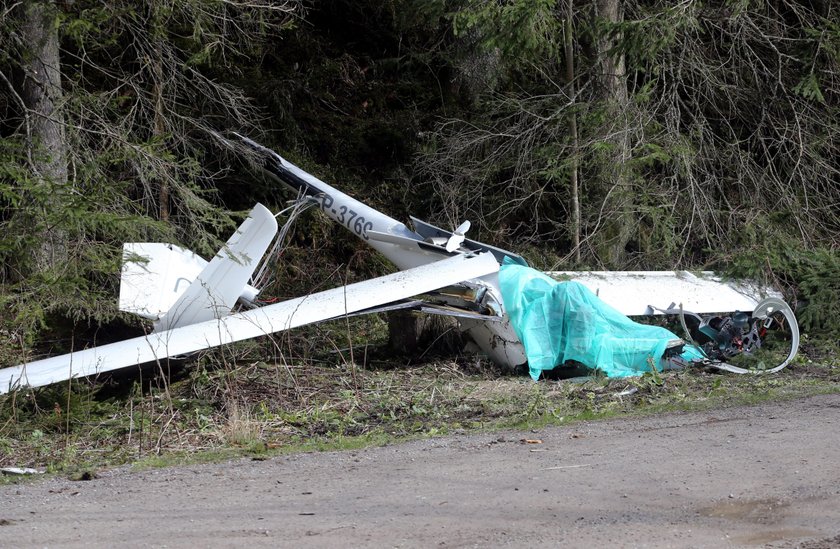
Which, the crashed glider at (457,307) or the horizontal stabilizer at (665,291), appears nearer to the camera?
the crashed glider at (457,307)

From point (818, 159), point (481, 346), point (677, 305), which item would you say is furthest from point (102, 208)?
point (818, 159)

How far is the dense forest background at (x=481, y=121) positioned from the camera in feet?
37.5

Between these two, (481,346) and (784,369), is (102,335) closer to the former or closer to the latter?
(481,346)

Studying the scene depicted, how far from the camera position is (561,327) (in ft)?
33.2

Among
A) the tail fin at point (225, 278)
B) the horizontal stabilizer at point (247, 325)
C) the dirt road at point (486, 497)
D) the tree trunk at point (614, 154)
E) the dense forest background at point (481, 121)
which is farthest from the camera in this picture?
the tree trunk at point (614, 154)

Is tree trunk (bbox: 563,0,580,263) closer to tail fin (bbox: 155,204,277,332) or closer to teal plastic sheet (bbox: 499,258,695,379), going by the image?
teal plastic sheet (bbox: 499,258,695,379)

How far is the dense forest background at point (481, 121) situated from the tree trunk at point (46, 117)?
4cm

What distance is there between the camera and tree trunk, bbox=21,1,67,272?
31.5 ft

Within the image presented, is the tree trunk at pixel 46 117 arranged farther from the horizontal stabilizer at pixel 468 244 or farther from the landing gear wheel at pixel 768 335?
the landing gear wheel at pixel 768 335

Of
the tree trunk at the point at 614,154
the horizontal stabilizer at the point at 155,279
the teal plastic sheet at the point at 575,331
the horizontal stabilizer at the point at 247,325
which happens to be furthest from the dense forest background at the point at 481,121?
the teal plastic sheet at the point at 575,331

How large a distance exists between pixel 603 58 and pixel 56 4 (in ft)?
26.1

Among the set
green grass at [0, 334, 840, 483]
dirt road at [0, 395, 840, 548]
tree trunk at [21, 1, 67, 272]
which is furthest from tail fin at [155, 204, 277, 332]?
dirt road at [0, 395, 840, 548]

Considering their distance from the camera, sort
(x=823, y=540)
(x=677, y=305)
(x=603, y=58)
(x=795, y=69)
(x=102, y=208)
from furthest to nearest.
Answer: (x=795, y=69)
(x=603, y=58)
(x=677, y=305)
(x=102, y=208)
(x=823, y=540)

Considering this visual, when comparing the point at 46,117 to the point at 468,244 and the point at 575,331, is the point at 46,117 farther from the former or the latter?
the point at 575,331
